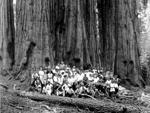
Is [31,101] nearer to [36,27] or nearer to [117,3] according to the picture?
[36,27]

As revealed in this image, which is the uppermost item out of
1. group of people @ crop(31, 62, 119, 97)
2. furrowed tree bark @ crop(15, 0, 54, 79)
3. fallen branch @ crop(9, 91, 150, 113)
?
furrowed tree bark @ crop(15, 0, 54, 79)

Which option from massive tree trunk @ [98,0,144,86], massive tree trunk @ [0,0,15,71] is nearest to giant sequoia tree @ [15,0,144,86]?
massive tree trunk @ [98,0,144,86]

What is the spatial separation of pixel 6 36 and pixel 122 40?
2.82 metres

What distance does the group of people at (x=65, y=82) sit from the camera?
15.8 ft

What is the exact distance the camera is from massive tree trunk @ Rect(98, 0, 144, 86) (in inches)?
273

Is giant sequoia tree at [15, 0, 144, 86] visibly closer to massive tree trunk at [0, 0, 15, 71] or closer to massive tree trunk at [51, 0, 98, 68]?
massive tree trunk at [51, 0, 98, 68]

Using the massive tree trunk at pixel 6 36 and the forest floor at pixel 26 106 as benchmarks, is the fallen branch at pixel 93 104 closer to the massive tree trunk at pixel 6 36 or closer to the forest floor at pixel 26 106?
the forest floor at pixel 26 106

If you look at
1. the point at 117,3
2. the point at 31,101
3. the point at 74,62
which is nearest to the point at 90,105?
the point at 31,101

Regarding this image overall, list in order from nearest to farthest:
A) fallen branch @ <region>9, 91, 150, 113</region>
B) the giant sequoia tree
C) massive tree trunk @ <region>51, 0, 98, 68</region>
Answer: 1. fallen branch @ <region>9, 91, 150, 113</region>
2. the giant sequoia tree
3. massive tree trunk @ <region>51, 0, 98, 68</region>

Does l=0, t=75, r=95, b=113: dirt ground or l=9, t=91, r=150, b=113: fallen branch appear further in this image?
l=9, t=91, r=150, b=113: fallen branch

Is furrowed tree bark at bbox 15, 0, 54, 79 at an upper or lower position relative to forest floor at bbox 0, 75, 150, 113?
upper

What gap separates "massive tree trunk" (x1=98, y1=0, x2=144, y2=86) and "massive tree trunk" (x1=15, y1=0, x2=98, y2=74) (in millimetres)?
696

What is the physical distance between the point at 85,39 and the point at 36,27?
45.7 inches

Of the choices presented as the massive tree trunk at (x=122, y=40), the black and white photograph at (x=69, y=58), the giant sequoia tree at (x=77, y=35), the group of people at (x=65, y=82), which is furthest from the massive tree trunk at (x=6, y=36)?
the massive tree trunk at (x=122, y=40)
